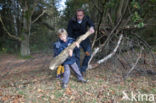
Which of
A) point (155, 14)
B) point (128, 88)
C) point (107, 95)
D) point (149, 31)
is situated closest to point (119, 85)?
point (128, 88)

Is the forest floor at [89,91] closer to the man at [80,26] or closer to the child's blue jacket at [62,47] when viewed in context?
the child's blue jacket at [62,47]

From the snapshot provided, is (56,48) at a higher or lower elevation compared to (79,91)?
higher

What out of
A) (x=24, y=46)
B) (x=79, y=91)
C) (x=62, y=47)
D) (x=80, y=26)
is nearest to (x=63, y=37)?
(x=62, y=47)

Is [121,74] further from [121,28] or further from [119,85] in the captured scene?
[121,28]

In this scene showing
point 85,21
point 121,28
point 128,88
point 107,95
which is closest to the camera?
point 107,95

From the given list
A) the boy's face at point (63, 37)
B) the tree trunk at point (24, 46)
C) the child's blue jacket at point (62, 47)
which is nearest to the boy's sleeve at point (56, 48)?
the child's blue jacket at point (62, 47)

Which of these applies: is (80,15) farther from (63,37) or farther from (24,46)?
(24,46)

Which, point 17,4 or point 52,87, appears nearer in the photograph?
point 52,87

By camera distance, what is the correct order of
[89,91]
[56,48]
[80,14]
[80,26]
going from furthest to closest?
[80,26] < [80,14] < [56,48] < [89,91]

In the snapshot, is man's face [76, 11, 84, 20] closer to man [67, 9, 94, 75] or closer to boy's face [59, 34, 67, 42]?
man [67, 9, 94, 75]

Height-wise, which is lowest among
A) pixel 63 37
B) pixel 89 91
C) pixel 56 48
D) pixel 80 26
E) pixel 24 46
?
pixel 89 91

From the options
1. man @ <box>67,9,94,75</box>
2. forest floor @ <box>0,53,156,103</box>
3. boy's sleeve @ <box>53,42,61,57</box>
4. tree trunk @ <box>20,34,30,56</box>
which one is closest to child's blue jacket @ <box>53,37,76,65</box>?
boy's sleeve @ <box>53,42,61,57</box>

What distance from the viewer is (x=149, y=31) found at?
11.3m

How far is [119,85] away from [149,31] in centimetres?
931
